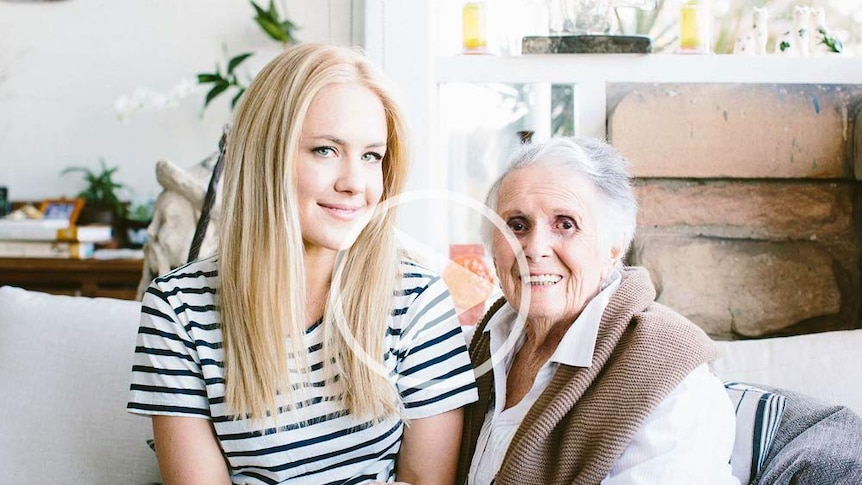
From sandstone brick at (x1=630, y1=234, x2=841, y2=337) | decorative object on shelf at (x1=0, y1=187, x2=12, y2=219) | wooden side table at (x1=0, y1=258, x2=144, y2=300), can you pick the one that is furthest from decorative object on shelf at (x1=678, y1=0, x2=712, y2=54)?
decorative object on shelf at (x1=0, y1=187, x2=12, y2=219)

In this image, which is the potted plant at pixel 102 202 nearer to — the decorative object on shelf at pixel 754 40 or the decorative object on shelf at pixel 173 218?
the decorative object on shelf at pixel 173 218

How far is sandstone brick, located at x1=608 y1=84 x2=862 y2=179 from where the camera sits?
6.66 feet

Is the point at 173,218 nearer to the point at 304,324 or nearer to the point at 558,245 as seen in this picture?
the point at 304,324

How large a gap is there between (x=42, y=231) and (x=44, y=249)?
0.23ft

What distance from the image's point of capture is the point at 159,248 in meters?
2.41

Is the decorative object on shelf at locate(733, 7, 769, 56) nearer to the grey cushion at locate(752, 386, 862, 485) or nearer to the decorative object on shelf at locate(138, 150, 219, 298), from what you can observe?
the grey cushion at locate(752, 386, 862, 485)

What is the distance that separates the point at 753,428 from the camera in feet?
4.45

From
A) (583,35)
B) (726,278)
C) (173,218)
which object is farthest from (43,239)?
(726,278)

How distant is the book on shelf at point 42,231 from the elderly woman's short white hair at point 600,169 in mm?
2270

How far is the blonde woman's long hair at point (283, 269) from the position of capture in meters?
1.29

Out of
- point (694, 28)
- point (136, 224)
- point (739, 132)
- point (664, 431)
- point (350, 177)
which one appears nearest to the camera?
point (664, 431)

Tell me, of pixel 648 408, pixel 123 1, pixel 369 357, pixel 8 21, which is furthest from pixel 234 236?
pixel 8 21

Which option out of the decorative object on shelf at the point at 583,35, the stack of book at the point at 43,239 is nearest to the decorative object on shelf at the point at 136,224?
the stack of book at the point at 43,239

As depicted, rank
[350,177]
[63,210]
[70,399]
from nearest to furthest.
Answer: [350,177], [70,399], [63,210]
